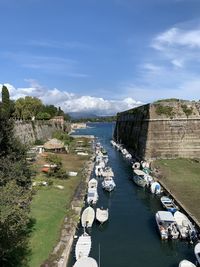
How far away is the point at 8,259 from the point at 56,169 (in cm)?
1960

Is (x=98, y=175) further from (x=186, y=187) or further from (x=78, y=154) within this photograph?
(x=78, y=154)

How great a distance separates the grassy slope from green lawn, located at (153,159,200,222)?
28.3ft

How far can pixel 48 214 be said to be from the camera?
22.8m

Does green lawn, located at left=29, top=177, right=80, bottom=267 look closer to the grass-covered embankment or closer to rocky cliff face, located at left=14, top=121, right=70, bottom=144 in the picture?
the grass-covered embankment

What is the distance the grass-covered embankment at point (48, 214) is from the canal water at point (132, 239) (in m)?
1.47

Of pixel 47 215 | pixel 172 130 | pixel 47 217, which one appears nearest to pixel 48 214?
pixel 47 215

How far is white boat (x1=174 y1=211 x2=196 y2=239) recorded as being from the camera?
2069 centimetres

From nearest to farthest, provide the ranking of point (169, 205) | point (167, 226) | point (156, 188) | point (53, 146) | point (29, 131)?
point (167, 226) → point (169, 205) → point (156, 188) → point (53, 146) → point (29, 131)

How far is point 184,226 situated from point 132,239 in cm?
321

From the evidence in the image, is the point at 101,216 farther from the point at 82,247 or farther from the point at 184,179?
the point at 184,179

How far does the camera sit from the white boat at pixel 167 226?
827 inches

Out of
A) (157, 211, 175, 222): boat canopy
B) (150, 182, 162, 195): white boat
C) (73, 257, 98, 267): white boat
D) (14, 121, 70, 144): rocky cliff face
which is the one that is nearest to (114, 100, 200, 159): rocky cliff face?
(150, 182, 162, 195): white boat

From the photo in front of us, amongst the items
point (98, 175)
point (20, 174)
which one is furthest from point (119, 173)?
point (20, 174)

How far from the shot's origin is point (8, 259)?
1569 cm
